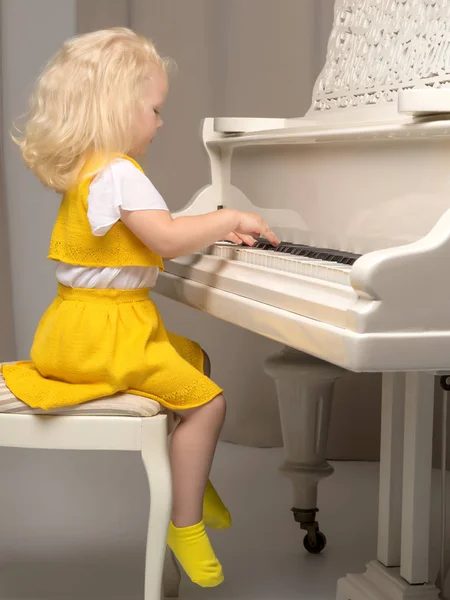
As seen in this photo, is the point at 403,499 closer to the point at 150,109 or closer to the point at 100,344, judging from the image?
the point at 100,344

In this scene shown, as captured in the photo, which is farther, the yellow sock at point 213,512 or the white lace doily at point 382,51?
the yellow sock at point 213,512

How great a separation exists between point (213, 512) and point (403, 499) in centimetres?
38

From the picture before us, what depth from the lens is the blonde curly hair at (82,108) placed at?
6.43 feet

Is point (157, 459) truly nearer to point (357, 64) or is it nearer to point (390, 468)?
point (390, 468)

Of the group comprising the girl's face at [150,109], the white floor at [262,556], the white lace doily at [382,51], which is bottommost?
the white floor at [262,556]

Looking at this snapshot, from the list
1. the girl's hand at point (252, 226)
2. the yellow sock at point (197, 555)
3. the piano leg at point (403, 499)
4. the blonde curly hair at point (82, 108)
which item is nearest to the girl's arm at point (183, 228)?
the girl's hand at point (252, 226)

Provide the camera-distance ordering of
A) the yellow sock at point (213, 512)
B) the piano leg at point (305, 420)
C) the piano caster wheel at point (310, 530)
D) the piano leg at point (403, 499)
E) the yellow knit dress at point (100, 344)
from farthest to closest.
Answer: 1. the piano caster wheel at point (310, 530)
2. the piano leg at point (305, 420)
3. the yellow sock at point (213, 512)
4. the piano leg at point (403, 499)
5. the yellow knit dress at point (100, 344)

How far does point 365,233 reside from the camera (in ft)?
6.36

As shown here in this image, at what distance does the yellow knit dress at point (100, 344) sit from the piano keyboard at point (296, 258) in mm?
179

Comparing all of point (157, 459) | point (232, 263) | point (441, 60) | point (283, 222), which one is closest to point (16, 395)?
point (157, 459)

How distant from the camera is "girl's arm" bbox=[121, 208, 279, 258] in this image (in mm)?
1938

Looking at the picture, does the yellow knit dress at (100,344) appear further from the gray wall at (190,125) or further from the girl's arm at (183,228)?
the gray wall at (190,125)

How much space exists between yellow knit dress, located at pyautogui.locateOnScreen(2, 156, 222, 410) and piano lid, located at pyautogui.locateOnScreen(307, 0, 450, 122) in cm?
56

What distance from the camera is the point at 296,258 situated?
6.01ft
